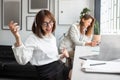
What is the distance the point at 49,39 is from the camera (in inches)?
76.4

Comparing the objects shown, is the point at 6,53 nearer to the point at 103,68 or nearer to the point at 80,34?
the point at 80,34

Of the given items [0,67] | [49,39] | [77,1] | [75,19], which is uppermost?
[77,1]

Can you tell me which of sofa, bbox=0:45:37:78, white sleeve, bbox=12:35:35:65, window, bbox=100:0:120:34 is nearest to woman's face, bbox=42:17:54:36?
white sleeve, bbox=12:35:35:65

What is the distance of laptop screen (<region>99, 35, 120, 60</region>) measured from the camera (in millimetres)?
1436

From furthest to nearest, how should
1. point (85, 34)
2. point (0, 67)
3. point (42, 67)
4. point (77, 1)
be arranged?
point (77, 1)
point (0, 67)
point (85, 34)
point (42, 67)

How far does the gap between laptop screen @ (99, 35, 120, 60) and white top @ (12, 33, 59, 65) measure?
480 millimetres

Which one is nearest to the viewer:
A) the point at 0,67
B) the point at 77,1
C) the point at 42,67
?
the point at 42,67

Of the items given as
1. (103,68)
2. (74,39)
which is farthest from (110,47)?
(74,39)

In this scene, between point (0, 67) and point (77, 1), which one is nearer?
point (0, 67)

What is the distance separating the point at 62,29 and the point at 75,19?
325mm

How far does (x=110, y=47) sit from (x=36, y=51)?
2.00ft

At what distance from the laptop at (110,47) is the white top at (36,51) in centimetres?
48

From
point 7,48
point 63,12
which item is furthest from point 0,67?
point 63,12

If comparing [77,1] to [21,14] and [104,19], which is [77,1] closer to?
[104,19]
